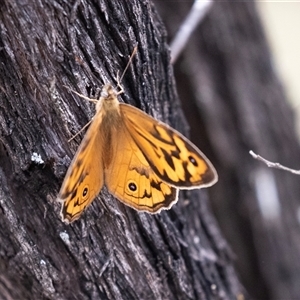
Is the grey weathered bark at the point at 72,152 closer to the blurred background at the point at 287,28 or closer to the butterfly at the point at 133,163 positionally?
the butterfly at the point at 133,163

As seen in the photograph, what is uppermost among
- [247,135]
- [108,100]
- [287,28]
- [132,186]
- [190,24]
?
[190,24]

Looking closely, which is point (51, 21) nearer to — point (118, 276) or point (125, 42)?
point (125, 42)

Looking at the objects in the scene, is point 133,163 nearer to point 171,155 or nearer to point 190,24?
point 171,155

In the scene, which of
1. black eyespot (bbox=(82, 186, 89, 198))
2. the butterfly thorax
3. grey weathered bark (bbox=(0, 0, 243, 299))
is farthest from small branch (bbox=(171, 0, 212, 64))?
black eyespot (bbox=(82, 186, 89, 198))

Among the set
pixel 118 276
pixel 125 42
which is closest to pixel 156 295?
pixel 118 276

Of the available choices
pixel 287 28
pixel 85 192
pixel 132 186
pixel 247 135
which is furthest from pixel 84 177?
pixel 287 28
